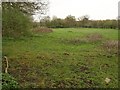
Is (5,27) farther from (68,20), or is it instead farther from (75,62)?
(68,20)

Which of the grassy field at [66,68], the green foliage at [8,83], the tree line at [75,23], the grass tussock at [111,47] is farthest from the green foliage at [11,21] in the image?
the tree line at [75,23]

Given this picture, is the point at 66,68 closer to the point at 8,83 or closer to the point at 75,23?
the point at 8,83

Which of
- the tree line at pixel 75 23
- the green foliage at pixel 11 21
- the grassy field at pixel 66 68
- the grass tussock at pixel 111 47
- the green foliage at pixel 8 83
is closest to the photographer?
the green foliage at pixel 8 83

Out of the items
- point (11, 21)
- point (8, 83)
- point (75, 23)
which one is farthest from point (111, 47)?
point (75, 23)

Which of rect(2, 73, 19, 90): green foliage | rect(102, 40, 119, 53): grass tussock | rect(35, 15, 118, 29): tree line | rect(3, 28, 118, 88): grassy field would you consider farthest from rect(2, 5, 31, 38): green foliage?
rect(35, 15, 118, 29): tree line

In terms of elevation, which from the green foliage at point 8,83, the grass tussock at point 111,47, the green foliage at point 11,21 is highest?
the green foliage at point 11,21

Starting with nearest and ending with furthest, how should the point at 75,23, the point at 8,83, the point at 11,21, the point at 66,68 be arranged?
1. the point at 8,83
2. the point at 66,68
3. the point at 11,21
4. the point at 75,23

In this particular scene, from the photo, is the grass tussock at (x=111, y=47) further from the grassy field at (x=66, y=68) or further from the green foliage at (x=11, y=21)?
the green foliage at (x=11, y=21)

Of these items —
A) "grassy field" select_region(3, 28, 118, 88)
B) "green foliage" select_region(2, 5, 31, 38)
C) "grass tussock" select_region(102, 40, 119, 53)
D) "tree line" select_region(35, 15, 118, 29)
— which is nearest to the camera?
"grassy field" select_region(3, 28, 118, 88)

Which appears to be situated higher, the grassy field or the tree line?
the tree line

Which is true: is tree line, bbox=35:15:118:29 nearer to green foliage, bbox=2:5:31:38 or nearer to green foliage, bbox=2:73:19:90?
green foliage, bbox=2:5:31:38

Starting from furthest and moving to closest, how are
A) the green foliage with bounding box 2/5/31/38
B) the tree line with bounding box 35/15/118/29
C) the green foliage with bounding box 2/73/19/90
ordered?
the tree line with bounding box 35/15/118/29 → the green foliage with bounding box 2/5/31/38 → the green foliage with bounding box 2/73/19/90

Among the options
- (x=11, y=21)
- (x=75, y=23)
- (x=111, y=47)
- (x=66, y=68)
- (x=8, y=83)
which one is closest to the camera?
(x=8, y=83)

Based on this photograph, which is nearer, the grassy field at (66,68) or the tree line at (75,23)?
the grassy field at (66,68)
